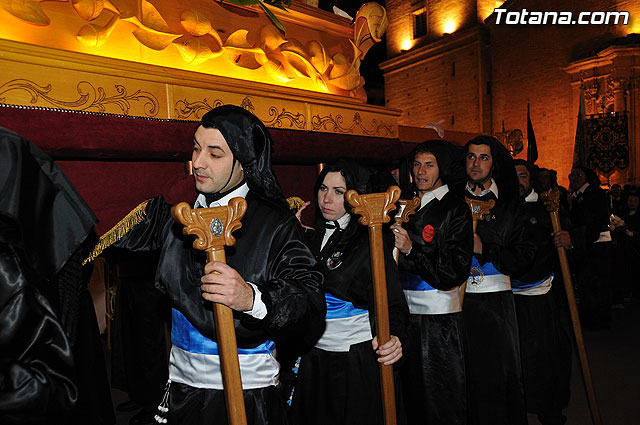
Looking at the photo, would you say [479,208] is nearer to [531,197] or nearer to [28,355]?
[531,197]

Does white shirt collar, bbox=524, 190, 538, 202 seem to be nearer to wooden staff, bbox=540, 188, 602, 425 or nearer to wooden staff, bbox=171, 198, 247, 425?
wooden staff, bbox=540, 188, 602, 425

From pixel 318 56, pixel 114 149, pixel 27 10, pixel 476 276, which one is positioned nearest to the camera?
pixel 27 10

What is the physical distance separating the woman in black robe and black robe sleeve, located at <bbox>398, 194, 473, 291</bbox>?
1.42 ft

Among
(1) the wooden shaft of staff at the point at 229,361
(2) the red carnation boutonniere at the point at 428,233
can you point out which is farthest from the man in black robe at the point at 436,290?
(1) the wooden shaft of staff at the point at 229,361

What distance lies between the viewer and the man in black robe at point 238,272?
1.63 metres

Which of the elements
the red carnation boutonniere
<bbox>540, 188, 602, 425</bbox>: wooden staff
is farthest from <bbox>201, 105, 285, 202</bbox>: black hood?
<bbox>540, 188, 602, 425</bbox>: wooden staff

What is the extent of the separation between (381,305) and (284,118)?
1.15m

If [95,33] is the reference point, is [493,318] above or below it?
below

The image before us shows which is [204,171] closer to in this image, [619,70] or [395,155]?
[395,155]

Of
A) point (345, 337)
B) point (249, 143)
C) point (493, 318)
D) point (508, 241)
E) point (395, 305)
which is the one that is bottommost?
point (493, 318)

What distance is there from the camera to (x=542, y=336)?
374 centimetres

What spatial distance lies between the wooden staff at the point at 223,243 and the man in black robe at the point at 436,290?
1565 millimetres

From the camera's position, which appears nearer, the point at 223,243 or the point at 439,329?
the point at 223,243

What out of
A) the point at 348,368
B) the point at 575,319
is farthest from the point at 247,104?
the point at 575,319
